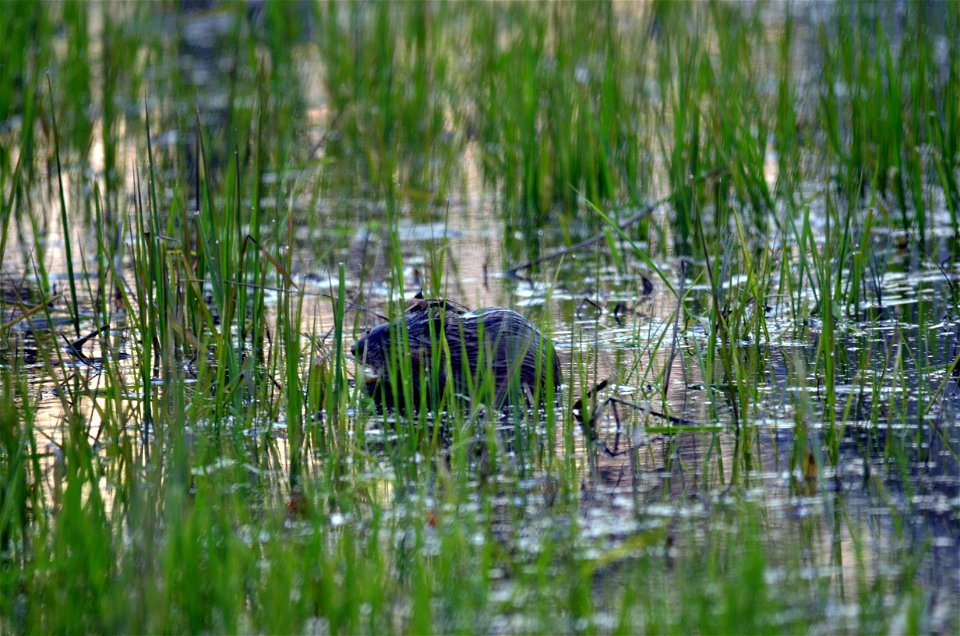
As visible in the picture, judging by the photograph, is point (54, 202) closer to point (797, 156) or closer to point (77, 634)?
point (797, 156)

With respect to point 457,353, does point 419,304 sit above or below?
above

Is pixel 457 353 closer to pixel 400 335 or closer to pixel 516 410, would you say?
pixel 400 335

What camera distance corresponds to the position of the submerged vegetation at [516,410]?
2006 millimetres

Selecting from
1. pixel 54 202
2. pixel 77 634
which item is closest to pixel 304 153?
pixel 54 202

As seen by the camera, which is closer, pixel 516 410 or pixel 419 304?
pixel 516 410

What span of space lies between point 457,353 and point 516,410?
53 centimetres

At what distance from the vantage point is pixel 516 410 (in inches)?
106

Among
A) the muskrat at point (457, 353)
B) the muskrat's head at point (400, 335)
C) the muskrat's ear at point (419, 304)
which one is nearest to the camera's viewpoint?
the muskrat at point (457, 353)

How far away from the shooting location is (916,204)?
14.4 ft

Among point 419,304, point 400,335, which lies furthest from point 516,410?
point 419,304

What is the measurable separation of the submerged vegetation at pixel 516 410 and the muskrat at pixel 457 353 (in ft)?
0.15

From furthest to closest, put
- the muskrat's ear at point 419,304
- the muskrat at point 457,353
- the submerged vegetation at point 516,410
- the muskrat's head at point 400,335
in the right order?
the muskrat's ear at point 419,304 → the muskrat's head at point 400,335 → the muskrat at point 457,353 → the submerged vegetation at point 516,410

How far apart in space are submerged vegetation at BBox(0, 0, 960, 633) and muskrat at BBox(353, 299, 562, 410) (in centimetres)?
5

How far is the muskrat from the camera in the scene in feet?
9.87
